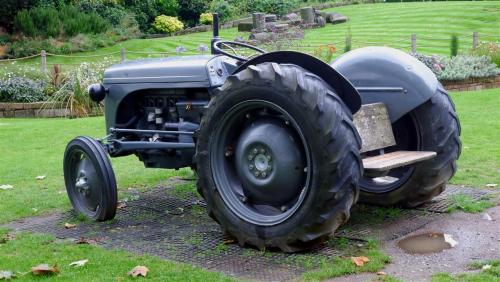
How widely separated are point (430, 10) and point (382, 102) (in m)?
32.8

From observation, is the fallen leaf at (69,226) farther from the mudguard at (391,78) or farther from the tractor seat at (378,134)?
the mudguard at (391,78)

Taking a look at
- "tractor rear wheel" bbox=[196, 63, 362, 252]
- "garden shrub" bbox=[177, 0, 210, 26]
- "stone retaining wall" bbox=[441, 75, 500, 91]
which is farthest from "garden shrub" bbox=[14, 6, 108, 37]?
"tractor rear wheel" bbox=[196, 63, 362, 252]

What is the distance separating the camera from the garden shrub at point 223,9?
3790 cm

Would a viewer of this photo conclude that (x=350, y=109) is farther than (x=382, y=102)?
No

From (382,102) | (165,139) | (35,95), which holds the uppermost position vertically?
(382,102)

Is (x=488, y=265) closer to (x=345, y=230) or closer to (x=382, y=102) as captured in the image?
(x=345, y=230)

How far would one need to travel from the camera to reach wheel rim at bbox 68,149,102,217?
19.5 feet

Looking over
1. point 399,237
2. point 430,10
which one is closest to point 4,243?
point 399,237

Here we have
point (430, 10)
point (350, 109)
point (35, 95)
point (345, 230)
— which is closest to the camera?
point (350, 109)

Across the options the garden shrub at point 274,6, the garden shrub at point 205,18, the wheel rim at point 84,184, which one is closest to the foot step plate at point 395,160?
the wheel rim at point 84,184

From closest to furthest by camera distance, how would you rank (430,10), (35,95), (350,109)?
(350,109) → (35,95) → (430,10)

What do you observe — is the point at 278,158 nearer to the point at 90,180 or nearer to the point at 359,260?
the point at 359,260

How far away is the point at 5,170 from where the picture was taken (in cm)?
872

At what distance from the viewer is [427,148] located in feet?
18.3
